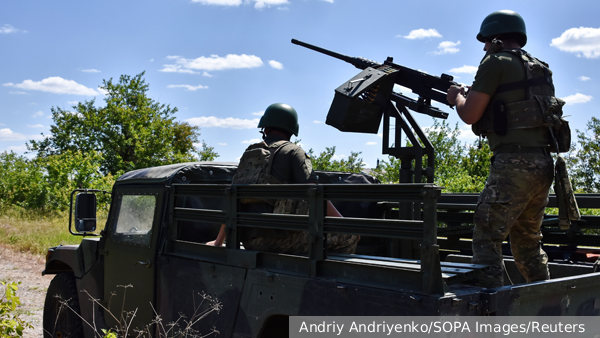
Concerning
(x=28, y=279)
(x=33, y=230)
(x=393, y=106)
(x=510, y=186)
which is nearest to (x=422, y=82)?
(x=393, y=106)

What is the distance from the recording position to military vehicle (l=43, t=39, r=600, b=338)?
2.41 metres

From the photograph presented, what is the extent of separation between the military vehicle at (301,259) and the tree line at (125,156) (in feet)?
18.1

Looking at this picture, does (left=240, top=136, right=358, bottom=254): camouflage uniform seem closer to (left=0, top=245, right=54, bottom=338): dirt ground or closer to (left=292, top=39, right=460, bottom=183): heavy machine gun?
(left=292, top=39, right=460, bottom=183): heavy machine gun

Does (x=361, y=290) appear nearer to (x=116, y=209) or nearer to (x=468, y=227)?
(x=468, y=227)

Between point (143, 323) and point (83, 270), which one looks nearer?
point (143, 323)

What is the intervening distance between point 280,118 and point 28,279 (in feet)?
25.6

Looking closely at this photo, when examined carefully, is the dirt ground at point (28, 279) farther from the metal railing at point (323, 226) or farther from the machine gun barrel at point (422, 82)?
the machine gun barrel at point (422, 82)

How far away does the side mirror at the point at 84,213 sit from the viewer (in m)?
4.30

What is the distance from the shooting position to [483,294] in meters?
2.33

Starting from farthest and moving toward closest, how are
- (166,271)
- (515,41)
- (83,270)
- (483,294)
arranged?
(83,270) → (166,271) → (515,41) → (483,294)

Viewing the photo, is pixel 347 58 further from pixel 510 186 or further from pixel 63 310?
pixel 63 310

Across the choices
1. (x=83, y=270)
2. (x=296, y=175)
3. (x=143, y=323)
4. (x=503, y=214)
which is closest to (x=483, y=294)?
(x=503, y=214)

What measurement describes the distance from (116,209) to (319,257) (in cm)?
232

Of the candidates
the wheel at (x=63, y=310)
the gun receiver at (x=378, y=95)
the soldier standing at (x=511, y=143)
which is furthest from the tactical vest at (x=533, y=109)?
the wheel at (x=63, y=310)
